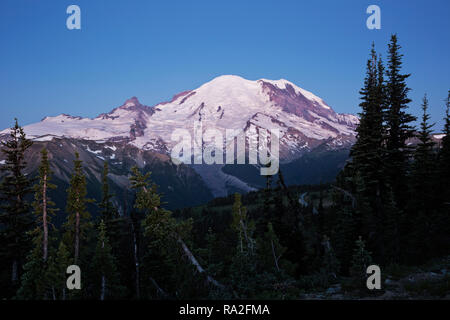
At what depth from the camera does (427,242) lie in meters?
29.9

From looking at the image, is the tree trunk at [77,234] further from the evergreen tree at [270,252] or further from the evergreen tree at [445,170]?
the evergreen tree at [445,170]

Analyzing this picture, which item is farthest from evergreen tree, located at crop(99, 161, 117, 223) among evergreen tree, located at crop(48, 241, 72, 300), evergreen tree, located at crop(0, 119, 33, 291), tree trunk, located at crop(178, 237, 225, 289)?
tree trunk, located at crop(178, 237, 225, 289)

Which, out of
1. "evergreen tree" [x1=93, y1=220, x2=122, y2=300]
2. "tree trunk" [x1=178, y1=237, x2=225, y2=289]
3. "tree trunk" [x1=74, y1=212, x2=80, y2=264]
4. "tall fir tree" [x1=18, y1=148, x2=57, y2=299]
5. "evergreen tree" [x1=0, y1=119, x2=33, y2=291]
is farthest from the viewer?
"evergreen tree" [x1=0, y1=119, x2=33, y2=291]

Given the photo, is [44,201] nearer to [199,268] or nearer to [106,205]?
[106,205]

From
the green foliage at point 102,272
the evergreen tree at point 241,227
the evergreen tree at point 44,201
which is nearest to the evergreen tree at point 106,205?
the green foliage at point 102,272

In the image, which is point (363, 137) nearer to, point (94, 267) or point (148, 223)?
point (148, 223)

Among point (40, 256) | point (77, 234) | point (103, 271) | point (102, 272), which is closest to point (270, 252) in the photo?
point (103, 271)

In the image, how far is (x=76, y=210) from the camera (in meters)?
26.6

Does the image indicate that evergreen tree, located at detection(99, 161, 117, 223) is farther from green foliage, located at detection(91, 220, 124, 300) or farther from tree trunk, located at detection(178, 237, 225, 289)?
tree trunk, located at detection(178, 237, 225, 289)

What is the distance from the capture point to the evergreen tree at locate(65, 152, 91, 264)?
25922mm

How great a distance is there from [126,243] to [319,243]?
22.4 meters

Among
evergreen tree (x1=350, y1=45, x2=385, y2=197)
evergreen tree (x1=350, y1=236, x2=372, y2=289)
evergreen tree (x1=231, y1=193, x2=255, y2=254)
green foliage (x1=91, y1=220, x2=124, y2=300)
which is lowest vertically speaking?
green foliage (x1=91, y1=220, x2=124, y2=300)

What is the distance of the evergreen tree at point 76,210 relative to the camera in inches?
1021
